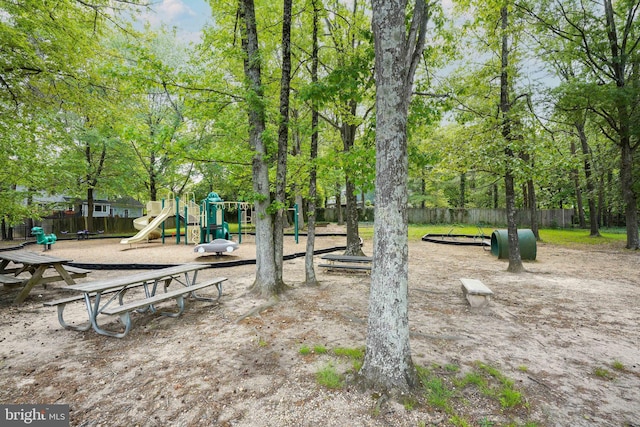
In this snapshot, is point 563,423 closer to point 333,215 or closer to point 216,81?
point 216,81

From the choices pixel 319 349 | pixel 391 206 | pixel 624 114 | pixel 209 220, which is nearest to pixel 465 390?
pixel 319 349

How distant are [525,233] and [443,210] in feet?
69.5

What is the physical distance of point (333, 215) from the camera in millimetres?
33375

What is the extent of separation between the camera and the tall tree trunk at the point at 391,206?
248 cm

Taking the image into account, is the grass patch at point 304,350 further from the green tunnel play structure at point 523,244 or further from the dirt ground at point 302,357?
the green tunnel play structure at point 523,244

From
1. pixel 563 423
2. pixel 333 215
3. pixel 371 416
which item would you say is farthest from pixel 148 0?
pixel 333 215

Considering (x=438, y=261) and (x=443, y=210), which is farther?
(x=443, y=210)

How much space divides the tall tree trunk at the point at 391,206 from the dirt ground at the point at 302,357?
1.08ft

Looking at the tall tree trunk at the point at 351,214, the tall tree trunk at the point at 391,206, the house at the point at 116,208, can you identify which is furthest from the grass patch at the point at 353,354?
the house at the point at 116,208

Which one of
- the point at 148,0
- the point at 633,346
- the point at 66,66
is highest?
the point at 148,0

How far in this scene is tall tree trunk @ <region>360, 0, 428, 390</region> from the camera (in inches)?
97.7

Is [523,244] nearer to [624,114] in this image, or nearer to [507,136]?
[507,136]

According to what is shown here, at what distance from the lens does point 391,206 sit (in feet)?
8.13

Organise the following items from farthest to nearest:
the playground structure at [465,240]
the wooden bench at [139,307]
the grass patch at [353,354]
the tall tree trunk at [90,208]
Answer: the tall tree trunk at [90,208] < the playground structure at [465,240] < the wooden bench at [139,307] < the grass patch at [353,354]
